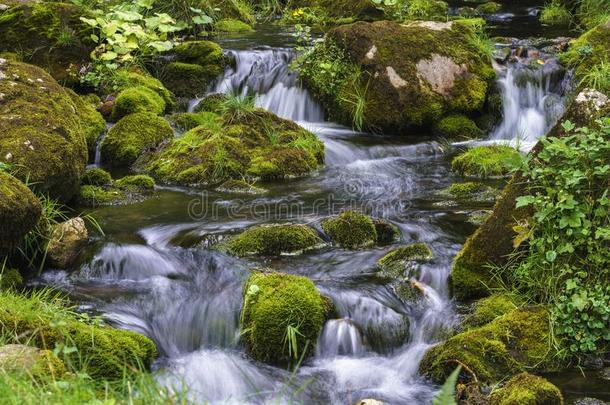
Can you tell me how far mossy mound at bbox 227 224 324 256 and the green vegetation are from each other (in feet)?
35.3

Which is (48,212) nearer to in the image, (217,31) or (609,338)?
(609,338)

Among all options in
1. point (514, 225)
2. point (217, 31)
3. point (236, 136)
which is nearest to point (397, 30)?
point (236, 136)

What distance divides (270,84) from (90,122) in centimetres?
335

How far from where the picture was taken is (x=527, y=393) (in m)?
3.87

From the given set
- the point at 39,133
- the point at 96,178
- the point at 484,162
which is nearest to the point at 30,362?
the point at 39,133

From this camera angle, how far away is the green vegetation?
49.2ft

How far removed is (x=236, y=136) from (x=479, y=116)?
152 inches

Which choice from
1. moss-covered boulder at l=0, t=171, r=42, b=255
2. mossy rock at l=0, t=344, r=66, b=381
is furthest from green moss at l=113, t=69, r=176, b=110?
mossy rock at l=0, t=344, r=66, b=381

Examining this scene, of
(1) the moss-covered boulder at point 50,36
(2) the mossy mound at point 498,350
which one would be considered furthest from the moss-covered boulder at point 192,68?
(2) the mossy mound at point 498,350

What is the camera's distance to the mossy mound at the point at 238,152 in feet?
27.8

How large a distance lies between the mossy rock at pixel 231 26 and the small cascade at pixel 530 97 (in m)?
6.14

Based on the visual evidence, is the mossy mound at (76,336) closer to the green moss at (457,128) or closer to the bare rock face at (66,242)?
the bare rock face at (66,242)

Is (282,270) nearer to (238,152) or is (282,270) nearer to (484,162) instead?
(238,152)

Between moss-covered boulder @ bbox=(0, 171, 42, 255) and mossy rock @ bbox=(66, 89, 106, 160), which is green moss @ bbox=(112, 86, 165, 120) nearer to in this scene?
mossy rock @ bbox=(66, 89, 106, 160)
